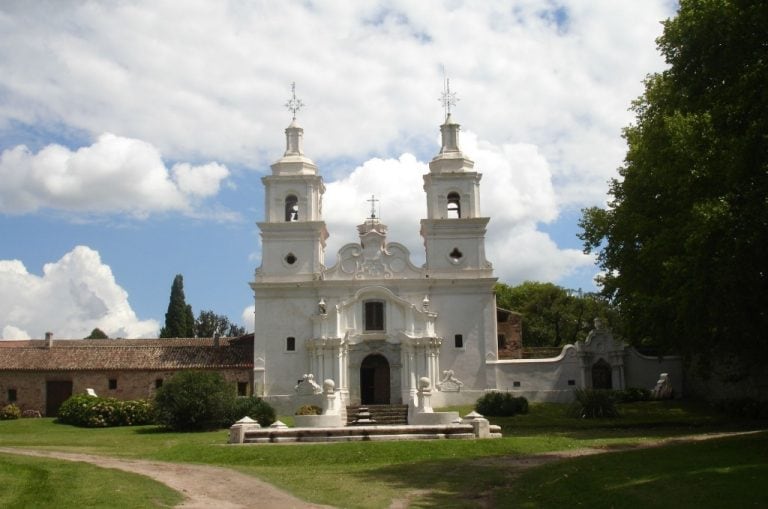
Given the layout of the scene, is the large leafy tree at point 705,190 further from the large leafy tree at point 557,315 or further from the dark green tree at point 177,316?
the dark green tree at point 177,316

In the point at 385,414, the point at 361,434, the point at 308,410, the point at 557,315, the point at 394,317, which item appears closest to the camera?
the point at 361,434

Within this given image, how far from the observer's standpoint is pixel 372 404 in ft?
125

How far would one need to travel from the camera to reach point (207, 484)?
52.6 feet

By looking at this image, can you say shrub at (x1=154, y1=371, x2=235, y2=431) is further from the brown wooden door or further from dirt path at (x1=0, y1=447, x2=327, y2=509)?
the brown wooden door

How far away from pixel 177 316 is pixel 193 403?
32.8 metres

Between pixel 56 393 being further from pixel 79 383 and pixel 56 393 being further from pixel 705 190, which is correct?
pixel 705 190

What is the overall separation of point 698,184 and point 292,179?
76.6 ft

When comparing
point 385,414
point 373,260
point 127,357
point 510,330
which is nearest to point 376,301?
point 373,260

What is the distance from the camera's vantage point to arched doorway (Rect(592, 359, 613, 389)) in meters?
38.9

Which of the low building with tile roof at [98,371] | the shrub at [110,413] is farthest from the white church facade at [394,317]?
the shrub at [110,413]

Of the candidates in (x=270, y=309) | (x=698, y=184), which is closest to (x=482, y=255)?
(x=270, y=309)

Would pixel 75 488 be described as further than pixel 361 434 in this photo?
No

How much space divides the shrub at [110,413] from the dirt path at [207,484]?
12.4m

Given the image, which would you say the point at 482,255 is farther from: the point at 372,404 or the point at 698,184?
the point at 698,184
